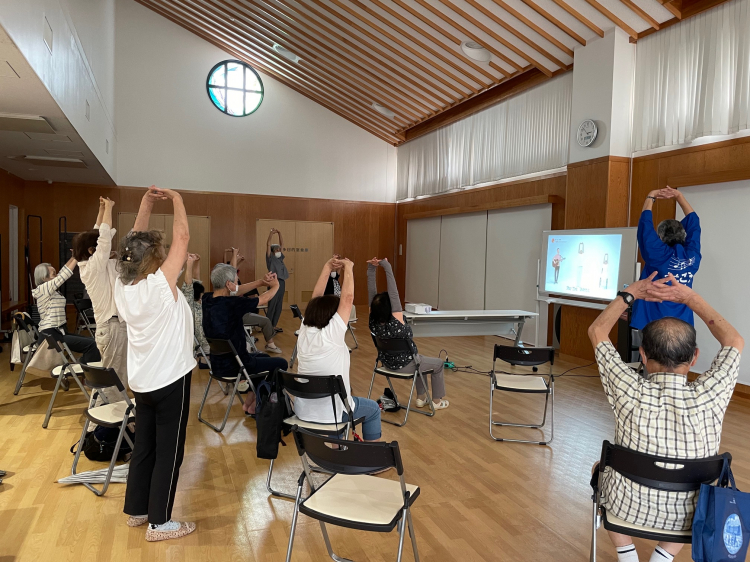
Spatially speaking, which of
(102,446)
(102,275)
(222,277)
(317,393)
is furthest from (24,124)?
(317,393)

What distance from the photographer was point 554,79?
7883 mm

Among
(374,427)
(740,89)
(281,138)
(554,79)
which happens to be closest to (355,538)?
(374,427)

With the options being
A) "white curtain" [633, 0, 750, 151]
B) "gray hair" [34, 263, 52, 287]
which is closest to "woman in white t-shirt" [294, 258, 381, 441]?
"gray hair" [34, 263, 52, 287]

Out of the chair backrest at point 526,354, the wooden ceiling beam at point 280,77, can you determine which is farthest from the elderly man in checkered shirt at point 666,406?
the wooden ceiling beam at point 280,77

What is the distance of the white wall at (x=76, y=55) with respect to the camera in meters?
3.67

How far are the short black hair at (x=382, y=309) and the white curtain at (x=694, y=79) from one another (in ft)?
13.2

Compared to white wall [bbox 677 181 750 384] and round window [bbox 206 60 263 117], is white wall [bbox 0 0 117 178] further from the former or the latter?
white wall [bbox 677 181 750 384]

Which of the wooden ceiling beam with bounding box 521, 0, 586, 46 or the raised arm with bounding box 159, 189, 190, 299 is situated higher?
the wooden ceiling beam with bounding box 521, 0, 586, 46

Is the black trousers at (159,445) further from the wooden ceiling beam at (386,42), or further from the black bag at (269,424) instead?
the wooden ceiling beam at (386,42)

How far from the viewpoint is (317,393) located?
3066 millimetres

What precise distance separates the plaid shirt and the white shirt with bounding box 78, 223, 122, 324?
3.12 m

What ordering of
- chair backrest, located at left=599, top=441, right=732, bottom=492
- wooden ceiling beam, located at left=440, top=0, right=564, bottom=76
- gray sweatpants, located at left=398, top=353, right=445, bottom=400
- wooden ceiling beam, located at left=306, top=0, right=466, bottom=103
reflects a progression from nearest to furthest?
chair backrest, located at left=599, top=441, right=732, bottom=492
gray sweatpants, located at left=398, top=353, right=445, bottom=400
wooden ceiling beam, located at left=440, top=0, right=564, bottom=76
wooden ceiling beam, located at left=306, top=0, right=466, bottom=103

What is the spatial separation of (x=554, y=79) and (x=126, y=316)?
737 centimetres

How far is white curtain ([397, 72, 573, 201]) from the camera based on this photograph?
26.0ft
